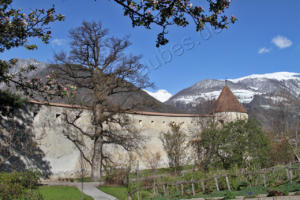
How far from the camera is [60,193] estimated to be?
41.8 feet

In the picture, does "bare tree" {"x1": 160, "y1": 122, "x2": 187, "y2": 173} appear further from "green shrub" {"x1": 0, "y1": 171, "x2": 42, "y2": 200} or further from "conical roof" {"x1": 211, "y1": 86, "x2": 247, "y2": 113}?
"green shrub" {"x1": 0, "y1": 171, "x2": 42, "y2": 200}

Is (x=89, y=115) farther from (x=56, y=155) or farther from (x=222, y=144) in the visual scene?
(x=222, y=144)

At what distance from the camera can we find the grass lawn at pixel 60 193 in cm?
1198

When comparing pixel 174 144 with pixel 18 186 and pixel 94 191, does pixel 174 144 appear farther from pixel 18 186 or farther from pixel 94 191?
pixel 18 186

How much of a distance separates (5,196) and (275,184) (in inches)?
399

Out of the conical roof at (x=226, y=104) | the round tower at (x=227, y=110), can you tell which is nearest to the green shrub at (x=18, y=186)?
the round tower at (x=227, y=110)

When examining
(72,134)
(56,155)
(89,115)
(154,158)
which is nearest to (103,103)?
(89,115)

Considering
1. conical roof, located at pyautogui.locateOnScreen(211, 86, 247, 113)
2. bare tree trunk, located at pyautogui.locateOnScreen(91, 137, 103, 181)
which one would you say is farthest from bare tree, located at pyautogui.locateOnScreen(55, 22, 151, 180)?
conical roof, located at pyautogui.locateOnScreen(211, 86, 247, 113)

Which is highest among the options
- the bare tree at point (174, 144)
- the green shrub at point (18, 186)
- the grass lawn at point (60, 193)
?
the bare tree at point (174, 144)

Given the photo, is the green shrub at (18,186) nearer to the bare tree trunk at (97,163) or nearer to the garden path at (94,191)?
the garden path at (94,191)

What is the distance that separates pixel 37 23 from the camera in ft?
18.4

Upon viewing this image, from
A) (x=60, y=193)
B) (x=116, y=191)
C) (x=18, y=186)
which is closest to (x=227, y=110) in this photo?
(x=116, y=191)

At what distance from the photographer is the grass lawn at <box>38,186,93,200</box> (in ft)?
39.3

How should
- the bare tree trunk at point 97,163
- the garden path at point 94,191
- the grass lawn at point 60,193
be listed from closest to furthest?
1. the grass lawn at point 60,193
2. the garden path at point 94,191
3. the bare tree trunk at point 97,163
